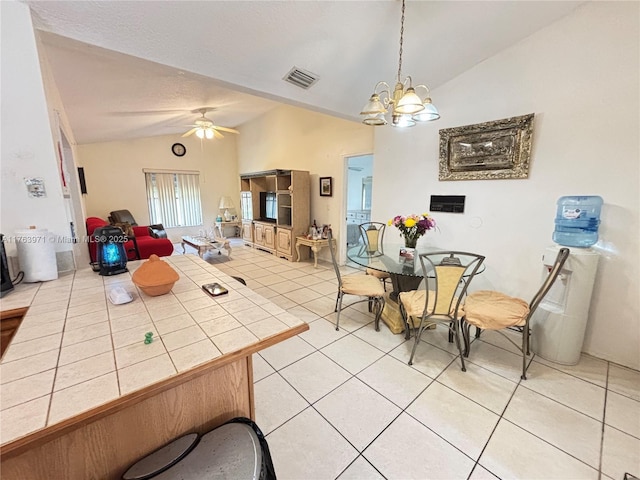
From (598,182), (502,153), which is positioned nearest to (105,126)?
(502,153)

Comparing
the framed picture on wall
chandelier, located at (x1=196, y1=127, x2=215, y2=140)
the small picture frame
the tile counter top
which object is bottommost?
the tile counter top

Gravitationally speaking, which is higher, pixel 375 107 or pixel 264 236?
pixel 375 107

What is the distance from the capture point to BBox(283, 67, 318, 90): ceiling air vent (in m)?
2.45

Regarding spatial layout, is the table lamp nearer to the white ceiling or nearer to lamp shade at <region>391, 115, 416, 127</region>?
the white ceiling

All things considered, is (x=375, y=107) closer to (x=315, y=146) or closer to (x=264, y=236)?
(x=315, y=146)

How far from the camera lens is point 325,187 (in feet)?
16.2

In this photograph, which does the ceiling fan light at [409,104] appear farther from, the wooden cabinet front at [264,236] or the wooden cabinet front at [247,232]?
the wooden cabinet front at [247,232]

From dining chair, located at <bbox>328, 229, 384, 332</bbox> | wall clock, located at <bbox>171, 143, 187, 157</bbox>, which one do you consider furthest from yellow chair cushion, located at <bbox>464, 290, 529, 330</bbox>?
wall clock, located at <bbox>171, 143, 187, 157</bbox>

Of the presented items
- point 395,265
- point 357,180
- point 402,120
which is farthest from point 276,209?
point 402,120

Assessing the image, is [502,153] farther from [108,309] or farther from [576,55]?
[108,309]

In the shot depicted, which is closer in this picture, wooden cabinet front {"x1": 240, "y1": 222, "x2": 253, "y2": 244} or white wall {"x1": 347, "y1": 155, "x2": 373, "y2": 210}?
wooden cabinet front {"x1": 240, "y1": 222, "x2": 253, "y2": 244}

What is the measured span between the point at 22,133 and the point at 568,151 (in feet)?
12.9

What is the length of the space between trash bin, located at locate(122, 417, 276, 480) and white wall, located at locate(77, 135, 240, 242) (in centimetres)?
593

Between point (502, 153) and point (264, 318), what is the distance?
2.84 m
